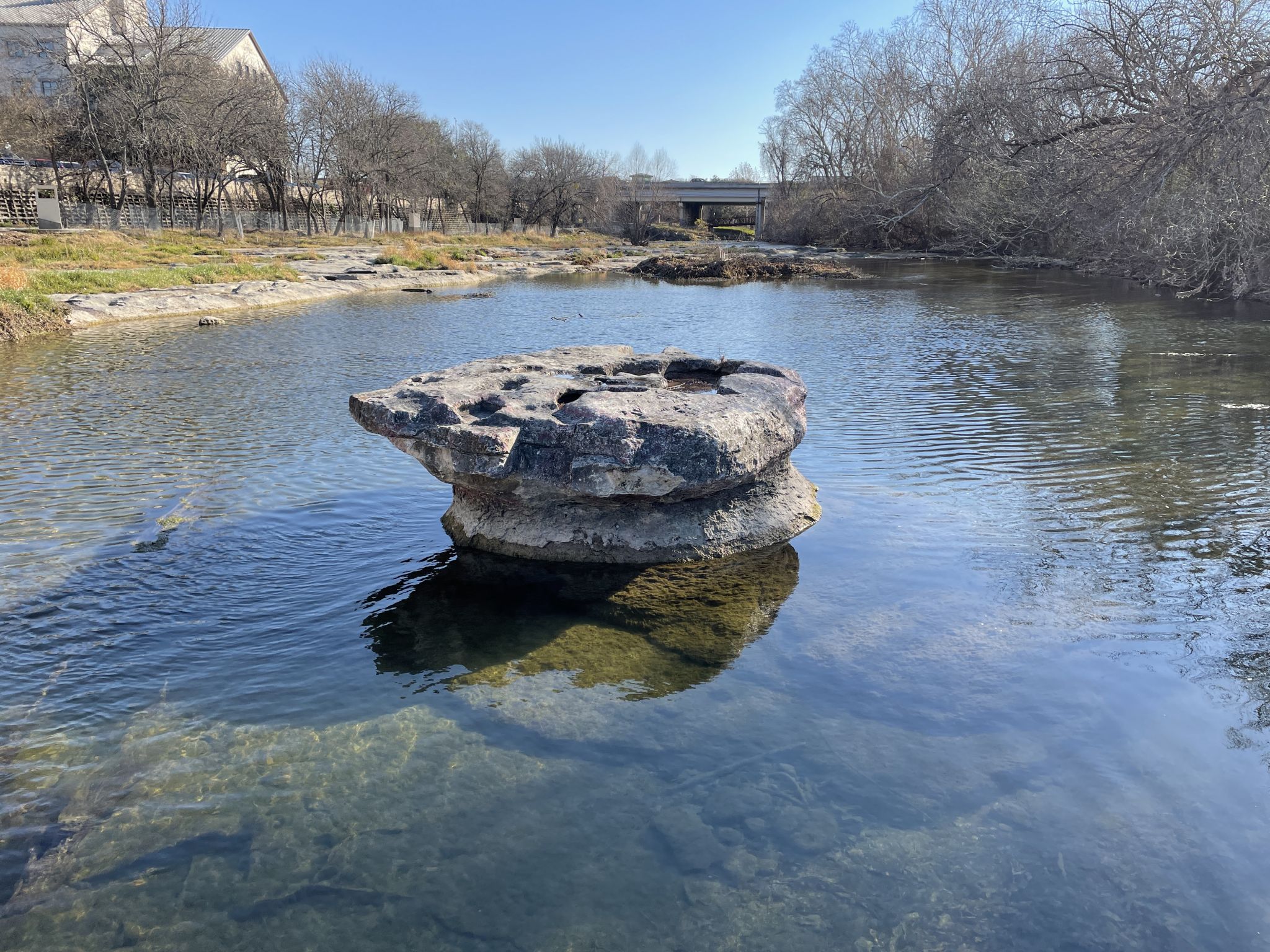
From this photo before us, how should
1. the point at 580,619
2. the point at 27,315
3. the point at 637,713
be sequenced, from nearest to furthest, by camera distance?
the point at 637,713 < the point at 580,619 < the point at 27,315

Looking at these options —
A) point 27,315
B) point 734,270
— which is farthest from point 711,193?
point 27,315

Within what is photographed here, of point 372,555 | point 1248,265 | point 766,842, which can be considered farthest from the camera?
point 1248,265

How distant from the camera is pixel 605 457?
5.46 m

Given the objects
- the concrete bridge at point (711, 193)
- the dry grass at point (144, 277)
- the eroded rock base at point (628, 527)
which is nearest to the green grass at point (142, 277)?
the dry grass at point (144, 277)

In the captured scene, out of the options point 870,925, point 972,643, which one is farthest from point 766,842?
point 972,643

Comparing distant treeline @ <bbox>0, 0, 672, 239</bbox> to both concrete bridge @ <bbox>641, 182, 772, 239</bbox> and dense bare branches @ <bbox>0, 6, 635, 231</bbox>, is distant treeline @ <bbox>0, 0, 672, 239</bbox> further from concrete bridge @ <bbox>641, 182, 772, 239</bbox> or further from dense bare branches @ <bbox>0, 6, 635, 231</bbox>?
concrete bridge @ <bbox>641, 182, 772, 239</bbox>

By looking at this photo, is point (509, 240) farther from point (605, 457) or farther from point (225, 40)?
point (605, 457)

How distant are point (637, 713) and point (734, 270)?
1413 inches

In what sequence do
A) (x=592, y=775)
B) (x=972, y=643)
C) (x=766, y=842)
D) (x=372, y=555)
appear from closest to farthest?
(x=766, y=842) < (x=592, y=775) < (x=972, y=643) < (x=372, y=555)

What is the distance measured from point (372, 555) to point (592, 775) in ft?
10.3

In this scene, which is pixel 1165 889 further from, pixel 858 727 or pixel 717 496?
pixel 717 496

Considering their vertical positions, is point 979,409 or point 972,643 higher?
point 979,409

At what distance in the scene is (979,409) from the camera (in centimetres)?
1113

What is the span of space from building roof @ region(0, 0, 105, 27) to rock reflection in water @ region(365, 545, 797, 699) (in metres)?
63.5
